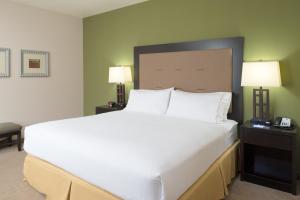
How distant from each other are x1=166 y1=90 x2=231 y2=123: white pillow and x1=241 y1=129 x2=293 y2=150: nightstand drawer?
1.14 feet

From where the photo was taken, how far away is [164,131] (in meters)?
2.14

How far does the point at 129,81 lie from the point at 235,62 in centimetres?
186

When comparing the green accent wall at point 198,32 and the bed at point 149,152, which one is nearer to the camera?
the bed at point 149,152

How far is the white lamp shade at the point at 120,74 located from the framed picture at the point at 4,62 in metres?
1.76

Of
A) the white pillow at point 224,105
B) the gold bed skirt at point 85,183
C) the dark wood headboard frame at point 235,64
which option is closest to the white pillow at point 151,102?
the white pillow at point 224,105

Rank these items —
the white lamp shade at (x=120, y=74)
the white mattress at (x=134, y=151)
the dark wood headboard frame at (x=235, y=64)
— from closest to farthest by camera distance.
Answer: the white mattress at (x=134, y=151) → the dark wood headboard frame at (x=235, y=64) → the white lamp shade at (x=120, y=74)

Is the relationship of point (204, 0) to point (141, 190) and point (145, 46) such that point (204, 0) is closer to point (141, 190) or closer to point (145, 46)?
point (145, 46)

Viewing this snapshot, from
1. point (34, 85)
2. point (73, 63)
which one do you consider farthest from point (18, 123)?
point (73, 63)

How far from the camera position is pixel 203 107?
2748 millimetres

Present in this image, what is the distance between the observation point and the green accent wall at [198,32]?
8.55 feet

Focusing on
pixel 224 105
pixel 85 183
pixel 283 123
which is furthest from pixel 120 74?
pixel 283 123

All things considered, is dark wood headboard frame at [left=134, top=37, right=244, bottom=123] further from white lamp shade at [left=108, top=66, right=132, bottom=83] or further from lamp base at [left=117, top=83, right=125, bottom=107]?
lamp base at [left=117, top=83, right=125, bottom=107]

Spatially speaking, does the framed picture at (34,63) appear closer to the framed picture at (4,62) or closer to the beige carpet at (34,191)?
the framed picture at (4,62)

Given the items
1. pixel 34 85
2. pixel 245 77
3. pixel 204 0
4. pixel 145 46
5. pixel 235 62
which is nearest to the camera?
pixel 245 77
